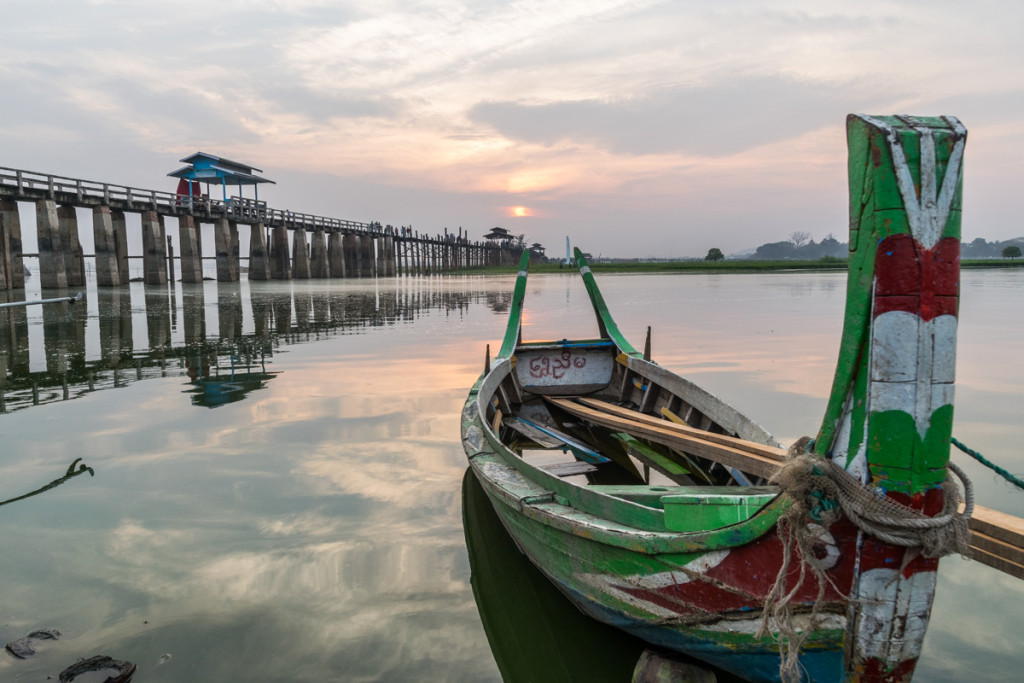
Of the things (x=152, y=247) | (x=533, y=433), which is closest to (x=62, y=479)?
(x=533, y=433)

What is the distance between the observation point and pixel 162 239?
34781 millimetres

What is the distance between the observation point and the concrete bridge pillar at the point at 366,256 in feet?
197

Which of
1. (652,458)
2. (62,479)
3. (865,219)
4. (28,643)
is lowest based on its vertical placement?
(28,643)

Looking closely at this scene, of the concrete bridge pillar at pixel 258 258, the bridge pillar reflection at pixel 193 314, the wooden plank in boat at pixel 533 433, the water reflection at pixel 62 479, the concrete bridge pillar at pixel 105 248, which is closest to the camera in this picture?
the water reflection at pixel 62 479

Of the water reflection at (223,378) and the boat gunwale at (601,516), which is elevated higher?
the boat gunwale at (601,516)

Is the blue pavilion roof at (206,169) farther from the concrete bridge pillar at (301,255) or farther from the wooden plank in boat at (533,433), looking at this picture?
the wooden plank in boat at (533,433)

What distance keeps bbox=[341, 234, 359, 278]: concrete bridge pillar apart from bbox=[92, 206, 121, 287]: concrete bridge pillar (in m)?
26.0

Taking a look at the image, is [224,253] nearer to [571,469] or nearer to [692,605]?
[571,469]

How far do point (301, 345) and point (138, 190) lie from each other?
25.2 m

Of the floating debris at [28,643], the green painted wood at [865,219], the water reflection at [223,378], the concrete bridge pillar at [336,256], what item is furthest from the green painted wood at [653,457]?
the concrete bridge pillar at [336,256]

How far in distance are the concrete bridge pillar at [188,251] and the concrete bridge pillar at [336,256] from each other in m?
16.9

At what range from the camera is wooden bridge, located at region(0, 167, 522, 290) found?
2614 centimetres

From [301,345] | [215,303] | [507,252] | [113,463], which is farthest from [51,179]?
[507,252]

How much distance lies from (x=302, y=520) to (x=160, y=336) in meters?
12.2
